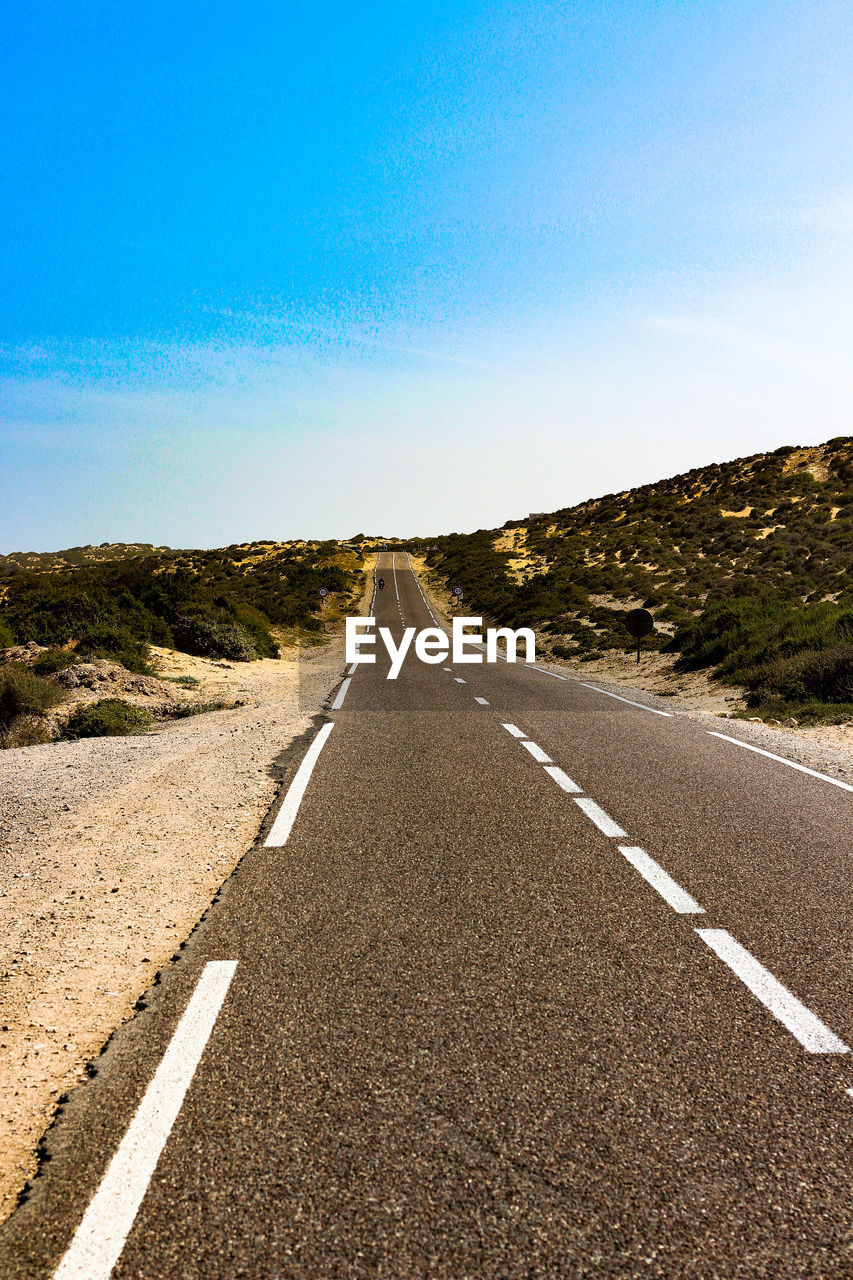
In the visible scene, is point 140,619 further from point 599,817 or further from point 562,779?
point 599,817

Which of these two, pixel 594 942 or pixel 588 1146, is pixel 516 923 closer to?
pixel 594 942

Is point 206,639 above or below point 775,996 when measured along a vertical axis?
above

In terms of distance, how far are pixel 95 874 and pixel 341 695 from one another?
1065 cm

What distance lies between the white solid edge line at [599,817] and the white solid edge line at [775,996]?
6.16 feet

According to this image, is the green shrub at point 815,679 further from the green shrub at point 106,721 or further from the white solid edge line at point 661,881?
the green shrub at point 106,721

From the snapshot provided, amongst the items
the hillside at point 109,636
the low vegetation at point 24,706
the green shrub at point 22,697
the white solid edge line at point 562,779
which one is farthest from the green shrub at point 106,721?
the white solid edge line at point 562,779

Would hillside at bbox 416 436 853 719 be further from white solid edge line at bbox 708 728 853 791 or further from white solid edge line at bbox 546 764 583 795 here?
white solid edge line at bbox 546 764 583 795

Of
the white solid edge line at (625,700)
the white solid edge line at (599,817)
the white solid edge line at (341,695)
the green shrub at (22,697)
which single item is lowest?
the white solid edge line at (625,700)

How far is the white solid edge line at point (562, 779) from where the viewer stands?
774 cm

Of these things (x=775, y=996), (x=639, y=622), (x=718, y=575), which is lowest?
(x=775, y=996)

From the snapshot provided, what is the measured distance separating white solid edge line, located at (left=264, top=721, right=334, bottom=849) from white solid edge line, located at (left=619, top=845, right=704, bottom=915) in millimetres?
2677

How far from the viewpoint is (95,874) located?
18.2 ft

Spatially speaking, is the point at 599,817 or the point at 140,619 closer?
the point at 599,817

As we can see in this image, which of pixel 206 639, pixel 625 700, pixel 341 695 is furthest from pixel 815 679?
pixel 206 639
